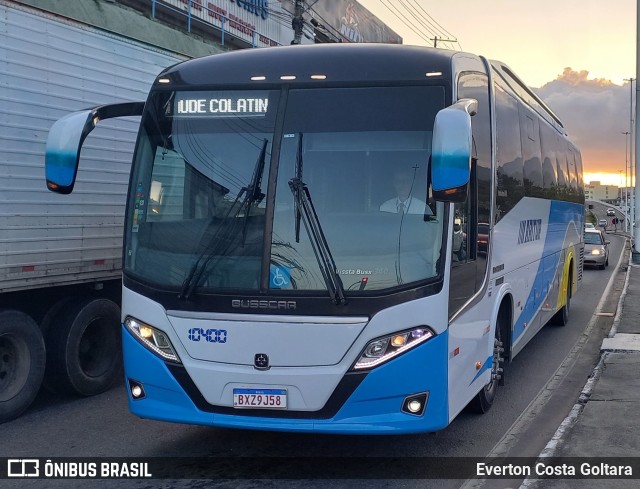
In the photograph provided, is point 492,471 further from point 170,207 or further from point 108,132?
point 108,132

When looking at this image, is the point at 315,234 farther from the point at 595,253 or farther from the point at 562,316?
the point at 595,253

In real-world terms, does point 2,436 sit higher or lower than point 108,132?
lower

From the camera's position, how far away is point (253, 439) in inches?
273

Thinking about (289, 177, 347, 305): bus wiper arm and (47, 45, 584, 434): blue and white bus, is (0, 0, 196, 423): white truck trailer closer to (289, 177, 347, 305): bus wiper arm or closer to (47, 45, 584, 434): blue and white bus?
(47, 45, 584, 434): blue and white bus

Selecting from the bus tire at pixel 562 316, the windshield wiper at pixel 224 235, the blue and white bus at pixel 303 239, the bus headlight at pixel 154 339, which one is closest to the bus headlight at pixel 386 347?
the blue and white bus at pixel 303 239

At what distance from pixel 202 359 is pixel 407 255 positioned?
162 cm

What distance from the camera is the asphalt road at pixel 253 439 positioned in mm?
6012

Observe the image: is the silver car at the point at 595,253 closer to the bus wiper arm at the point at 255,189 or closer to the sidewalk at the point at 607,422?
the sidewalk at the point at 607,422

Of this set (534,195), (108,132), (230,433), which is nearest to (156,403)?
(230,433)

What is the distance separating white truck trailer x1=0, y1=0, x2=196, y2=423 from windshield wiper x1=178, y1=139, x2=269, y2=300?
233cm

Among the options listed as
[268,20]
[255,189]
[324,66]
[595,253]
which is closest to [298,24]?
[595,253]

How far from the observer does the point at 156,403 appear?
595cm

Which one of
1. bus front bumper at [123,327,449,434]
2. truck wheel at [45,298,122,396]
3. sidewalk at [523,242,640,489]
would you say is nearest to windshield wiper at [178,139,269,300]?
bus front bumper at [123,327,449,434]

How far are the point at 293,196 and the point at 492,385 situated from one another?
11.2 feet
